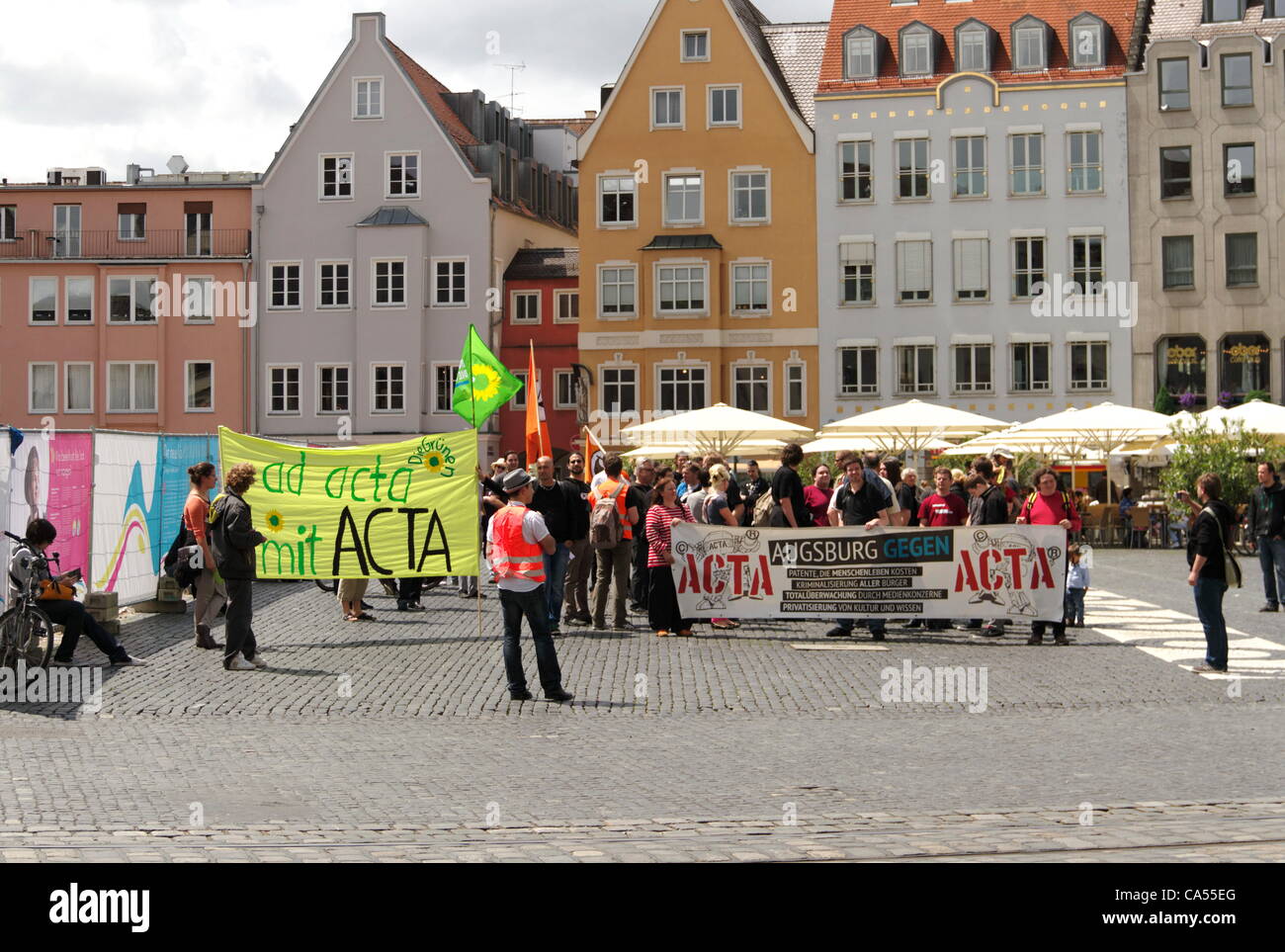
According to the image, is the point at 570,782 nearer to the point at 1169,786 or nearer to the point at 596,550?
the point at 1169,786

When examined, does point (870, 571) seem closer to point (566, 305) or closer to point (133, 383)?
point (566, 305)

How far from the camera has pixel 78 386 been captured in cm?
6388

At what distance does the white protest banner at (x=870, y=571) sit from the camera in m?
18.9

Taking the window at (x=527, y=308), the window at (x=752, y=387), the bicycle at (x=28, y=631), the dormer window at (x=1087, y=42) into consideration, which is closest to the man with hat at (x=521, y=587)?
the bicycle at (x=28, y=631)

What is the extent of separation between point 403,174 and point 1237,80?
28.3m

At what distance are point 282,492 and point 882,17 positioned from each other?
145 feet

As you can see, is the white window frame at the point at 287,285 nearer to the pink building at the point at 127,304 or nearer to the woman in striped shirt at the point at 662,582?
the pink building at the point at 127,304

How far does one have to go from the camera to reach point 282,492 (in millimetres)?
19938

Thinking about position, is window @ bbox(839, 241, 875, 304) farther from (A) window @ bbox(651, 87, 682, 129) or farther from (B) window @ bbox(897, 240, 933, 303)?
(A) window @ bbox(651, 87, 682, 129)

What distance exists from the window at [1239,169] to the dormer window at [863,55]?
38.5ft

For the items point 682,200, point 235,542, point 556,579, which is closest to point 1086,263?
point 682,200

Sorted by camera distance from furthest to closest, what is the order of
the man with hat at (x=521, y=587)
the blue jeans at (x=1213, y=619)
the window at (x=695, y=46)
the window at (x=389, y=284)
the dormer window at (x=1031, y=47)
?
the window at (x=389, y=284) < the window at (x=695, y=46) < the dormer window at (x=1031, y=47) < the blue jeans at (x=1213, y=619) < the man with hat at (x=521, y=587)
